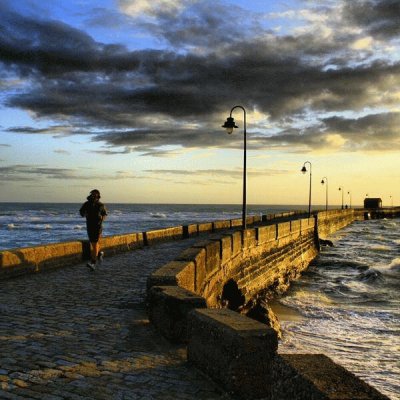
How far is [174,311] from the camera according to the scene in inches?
215

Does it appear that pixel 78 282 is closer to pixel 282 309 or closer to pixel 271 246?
pixel 282 309

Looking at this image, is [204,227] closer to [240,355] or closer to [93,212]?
[93,212]

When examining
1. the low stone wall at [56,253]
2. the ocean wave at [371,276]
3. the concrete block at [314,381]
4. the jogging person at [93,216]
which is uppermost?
the jogging person at [93,216]

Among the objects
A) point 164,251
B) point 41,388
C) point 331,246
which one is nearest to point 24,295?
Answer: point 41,388

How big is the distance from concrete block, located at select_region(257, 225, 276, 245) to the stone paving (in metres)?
10.9

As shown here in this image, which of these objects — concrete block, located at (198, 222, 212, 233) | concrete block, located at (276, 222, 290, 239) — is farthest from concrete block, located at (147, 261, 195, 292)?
concrete block, located at (198, 222, 212, 233)

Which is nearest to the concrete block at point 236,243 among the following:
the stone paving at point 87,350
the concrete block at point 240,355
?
the stone paving at point 87,350

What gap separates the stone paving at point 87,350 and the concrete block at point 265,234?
35.8ft

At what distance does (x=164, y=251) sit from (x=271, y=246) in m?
7.05

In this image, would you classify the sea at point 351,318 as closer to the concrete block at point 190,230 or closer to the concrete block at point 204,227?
the concrete block at point 190,230

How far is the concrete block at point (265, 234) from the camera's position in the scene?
18806mm

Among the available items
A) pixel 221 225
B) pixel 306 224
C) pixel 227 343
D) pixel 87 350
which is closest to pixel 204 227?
pixel 221 225

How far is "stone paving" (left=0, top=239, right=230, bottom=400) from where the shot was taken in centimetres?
398

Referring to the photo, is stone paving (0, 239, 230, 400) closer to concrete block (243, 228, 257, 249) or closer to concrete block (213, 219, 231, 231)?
concrete block (243, 228, 257, 249)
